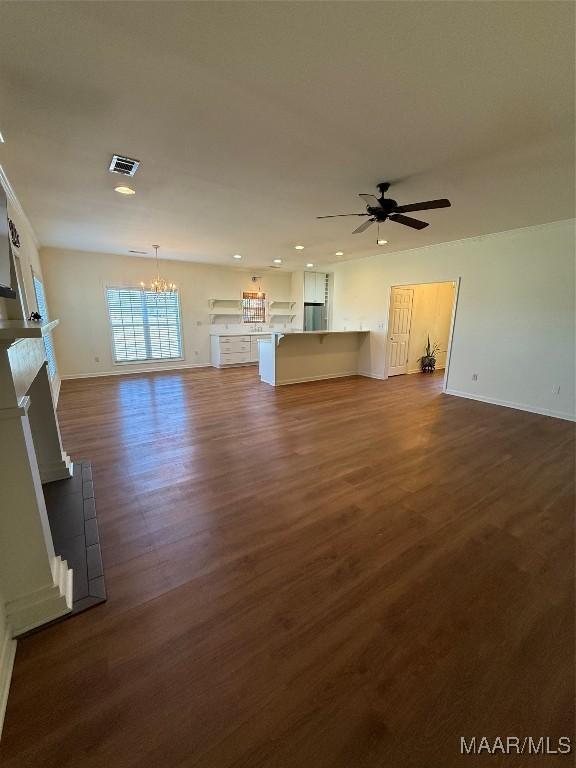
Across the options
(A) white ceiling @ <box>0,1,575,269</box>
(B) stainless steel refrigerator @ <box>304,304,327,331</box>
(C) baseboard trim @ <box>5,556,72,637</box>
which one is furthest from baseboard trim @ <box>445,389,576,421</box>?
(C) baseboard trim @ <box>5,556,72,637</box>

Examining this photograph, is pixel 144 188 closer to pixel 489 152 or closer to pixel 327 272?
pixel 489 152

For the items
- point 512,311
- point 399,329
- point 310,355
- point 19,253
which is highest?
point 19,253

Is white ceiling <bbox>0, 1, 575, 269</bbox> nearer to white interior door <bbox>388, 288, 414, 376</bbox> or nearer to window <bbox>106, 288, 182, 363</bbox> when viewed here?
white interior door <bbox>388, 288, 414, 376</bbox>

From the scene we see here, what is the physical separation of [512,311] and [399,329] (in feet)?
8.23

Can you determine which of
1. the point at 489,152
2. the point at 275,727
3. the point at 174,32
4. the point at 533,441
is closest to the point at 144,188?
the point at 174,32

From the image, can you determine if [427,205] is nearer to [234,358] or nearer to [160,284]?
[160,284]

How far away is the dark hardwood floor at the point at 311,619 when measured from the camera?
1148 mm

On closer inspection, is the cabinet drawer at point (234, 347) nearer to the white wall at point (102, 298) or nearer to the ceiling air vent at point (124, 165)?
the white wall at point (102, 298)

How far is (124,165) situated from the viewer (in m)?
2.61

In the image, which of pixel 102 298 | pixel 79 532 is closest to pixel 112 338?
pixel 102 298

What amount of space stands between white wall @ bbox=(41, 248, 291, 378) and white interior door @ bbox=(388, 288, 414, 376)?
175 inches

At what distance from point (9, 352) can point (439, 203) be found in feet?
10.7

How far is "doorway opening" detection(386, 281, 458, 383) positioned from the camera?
7.07 m

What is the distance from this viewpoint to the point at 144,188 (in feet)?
10.3
